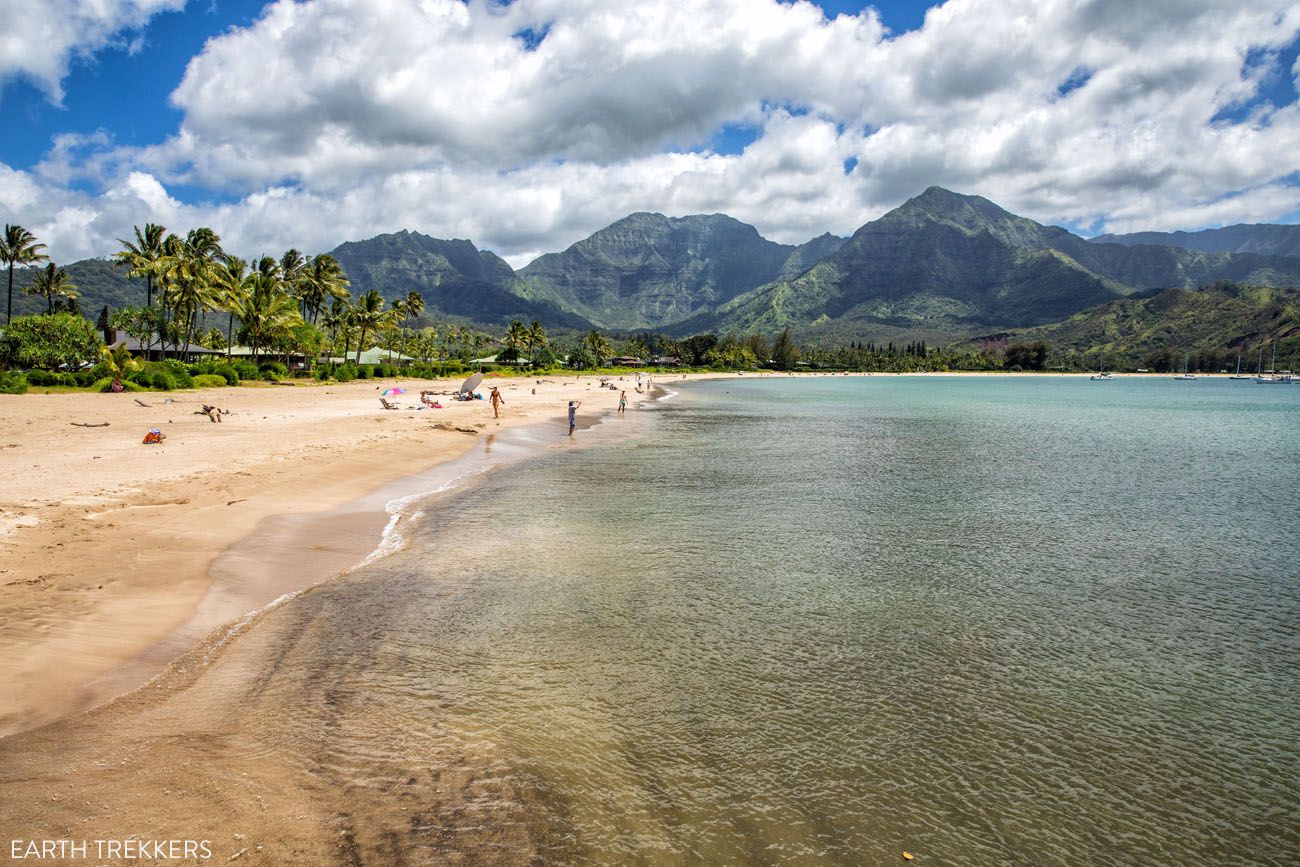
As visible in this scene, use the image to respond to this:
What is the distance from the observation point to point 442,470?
24719 mm

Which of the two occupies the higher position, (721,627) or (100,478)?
(100,478)

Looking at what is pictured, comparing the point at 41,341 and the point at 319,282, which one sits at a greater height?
the point at 319,282

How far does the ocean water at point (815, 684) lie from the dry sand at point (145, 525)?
1.46 m

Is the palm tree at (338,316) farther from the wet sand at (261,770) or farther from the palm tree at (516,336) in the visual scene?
the wet sand at (261,770)

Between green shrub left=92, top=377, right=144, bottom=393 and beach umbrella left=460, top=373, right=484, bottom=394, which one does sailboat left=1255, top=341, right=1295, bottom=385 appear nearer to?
beach umbrella left=460, top=373, right=484, bottom=394

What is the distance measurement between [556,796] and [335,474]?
1758 cm

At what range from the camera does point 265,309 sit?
74.1 m

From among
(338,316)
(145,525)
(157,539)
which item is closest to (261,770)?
(157,539)

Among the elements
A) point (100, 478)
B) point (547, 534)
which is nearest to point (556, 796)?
point (547, 534)

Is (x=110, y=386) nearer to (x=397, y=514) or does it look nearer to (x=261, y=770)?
(x=397, y=514)

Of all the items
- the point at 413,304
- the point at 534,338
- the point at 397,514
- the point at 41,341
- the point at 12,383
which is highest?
the point at 413,304

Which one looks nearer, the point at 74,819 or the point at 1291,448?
the point at 74,819

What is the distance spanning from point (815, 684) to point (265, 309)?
265 ft

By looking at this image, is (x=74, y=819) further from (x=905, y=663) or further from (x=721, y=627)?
(x=905, y=663)
